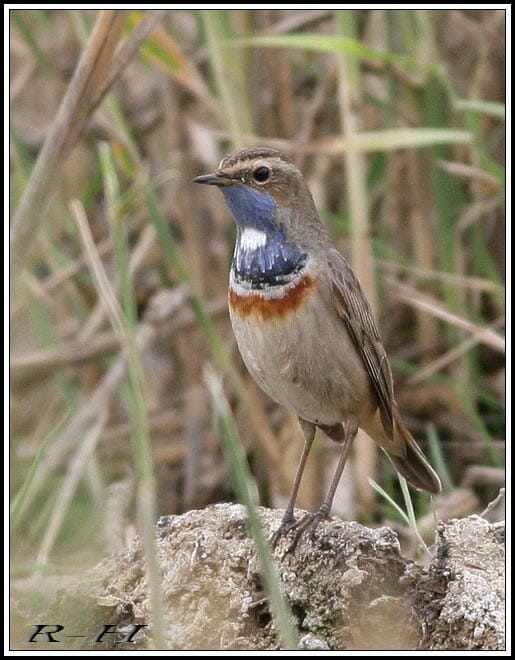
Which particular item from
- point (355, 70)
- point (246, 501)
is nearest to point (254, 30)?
point (355, 70)

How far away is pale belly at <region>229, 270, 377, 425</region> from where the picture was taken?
3.72 m

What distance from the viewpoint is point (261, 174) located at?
388 centimetres

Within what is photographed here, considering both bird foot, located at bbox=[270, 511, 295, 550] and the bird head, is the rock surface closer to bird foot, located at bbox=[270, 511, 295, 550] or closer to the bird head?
bird foot, located at bbox=[270, 511, 295, 550]

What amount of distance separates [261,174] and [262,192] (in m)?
0.06

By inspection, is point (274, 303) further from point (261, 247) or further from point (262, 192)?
point (262, 192)

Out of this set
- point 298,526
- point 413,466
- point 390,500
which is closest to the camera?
point 390,500

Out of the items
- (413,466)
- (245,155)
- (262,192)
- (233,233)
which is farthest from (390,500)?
(233,233)

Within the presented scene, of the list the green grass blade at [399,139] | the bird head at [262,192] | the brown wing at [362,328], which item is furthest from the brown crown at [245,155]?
the green grass blade at [399,139]

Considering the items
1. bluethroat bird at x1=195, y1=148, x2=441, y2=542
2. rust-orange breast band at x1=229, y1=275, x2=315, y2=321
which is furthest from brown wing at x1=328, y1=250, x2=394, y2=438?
rust-orange breast band at x1=229, y1=275, x2=315, y2=321

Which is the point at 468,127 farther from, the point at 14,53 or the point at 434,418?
the point at 14,53

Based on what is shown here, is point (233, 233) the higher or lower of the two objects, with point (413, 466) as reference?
higher

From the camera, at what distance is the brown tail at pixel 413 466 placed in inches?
164

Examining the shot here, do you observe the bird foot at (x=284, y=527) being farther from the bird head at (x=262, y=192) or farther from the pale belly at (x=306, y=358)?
the bird head at (x=262, y=192)

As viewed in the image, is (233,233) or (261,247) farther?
(233,233)
